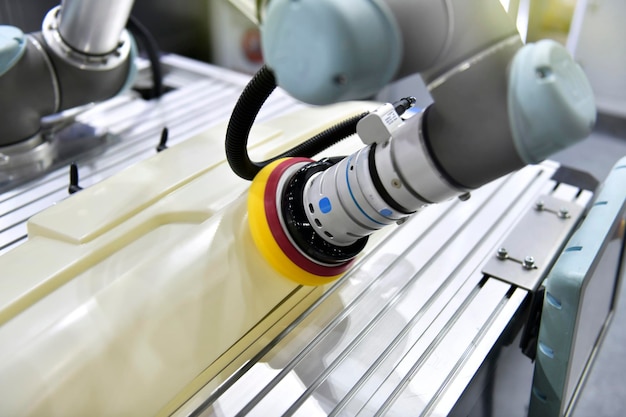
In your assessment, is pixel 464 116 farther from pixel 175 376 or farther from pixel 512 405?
pixel 512 405

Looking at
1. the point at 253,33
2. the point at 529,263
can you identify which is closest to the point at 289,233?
the point at 529,263

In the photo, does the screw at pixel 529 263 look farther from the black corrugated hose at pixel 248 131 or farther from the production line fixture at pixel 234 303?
the black corrugated hose at pixel 248 131

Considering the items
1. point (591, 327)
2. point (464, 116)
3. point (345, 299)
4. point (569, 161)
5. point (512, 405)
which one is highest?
point (464, 116)

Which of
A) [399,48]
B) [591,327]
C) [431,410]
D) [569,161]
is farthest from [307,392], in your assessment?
[569,161]

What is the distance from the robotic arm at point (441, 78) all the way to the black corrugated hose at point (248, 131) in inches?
6.9

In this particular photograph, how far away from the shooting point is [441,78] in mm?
591

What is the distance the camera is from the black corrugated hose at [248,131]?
780mm

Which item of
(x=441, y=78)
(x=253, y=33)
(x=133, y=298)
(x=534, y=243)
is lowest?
(x=253, y=33)

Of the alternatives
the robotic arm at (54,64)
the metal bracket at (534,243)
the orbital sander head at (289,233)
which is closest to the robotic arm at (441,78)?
the orbital sander head at (289,233)

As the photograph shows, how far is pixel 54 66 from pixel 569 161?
7.01 feet

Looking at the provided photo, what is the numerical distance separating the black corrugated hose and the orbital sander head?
0.18 ft

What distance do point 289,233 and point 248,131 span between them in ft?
0.54

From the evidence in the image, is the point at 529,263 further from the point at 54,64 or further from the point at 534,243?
the point at 54,64

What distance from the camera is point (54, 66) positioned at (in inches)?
52.1
